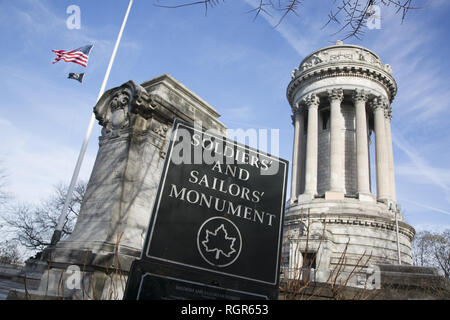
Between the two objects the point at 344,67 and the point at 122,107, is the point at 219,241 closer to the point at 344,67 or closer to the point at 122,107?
the point at 122,107

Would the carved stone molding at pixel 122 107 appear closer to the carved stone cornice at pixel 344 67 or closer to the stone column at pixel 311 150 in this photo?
the stone column at pixel 311 150

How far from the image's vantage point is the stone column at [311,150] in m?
26.7

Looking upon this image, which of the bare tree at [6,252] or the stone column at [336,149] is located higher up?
the stone column at [336,149]

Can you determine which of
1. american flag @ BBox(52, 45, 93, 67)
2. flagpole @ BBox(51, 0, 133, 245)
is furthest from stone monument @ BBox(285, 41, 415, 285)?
american flag @ BBox(52, 45, 93, 67)

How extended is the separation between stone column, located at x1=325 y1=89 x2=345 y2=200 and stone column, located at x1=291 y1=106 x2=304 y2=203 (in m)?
4.04

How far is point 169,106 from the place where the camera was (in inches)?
210

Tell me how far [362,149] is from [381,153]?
2.52 metres

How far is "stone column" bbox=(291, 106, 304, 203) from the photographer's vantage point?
98.2 ft

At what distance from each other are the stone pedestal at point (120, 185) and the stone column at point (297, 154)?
24869mm

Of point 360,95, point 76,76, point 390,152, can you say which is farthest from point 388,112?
A: point 76,76

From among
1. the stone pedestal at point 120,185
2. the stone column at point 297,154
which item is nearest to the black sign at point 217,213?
the stone pedestal at point 120,185

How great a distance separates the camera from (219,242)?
2510 millimetres
